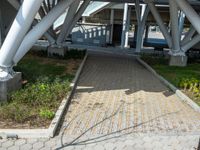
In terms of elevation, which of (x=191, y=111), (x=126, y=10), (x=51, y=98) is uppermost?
(x=51, y=98)

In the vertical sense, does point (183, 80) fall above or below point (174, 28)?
below

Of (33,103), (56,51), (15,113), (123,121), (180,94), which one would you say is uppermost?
(15,113)

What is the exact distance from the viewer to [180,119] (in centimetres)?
819

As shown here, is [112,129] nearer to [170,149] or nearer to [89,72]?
[170,149]

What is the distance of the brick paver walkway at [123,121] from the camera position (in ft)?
20.9

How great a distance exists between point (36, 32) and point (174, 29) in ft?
31.0

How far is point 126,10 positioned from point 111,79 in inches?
758

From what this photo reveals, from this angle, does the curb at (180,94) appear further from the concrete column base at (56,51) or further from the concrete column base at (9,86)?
the concrete column base at (56,51)

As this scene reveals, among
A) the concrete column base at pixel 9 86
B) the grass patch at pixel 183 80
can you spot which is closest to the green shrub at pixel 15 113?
the concrete column base at pixel 9 86

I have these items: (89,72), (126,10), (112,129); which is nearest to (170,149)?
(112,129)

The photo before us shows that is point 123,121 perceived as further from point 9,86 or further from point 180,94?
point 180,94

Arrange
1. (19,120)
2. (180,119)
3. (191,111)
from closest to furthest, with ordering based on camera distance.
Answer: (19,120) < (180,119) < (191,111)

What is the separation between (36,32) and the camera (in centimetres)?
945

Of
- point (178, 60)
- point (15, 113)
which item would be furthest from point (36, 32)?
point (178, 60)
